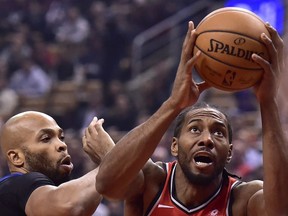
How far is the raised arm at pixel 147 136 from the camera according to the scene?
3947 millimetres

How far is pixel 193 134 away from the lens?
435cm

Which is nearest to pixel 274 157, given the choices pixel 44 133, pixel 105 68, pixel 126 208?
pixel 126 208

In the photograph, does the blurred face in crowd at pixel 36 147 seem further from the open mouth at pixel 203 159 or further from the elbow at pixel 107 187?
the open mouth at pixel 203 159

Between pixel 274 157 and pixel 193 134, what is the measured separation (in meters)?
0.60

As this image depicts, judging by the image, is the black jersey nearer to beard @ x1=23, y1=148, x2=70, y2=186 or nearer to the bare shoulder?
beard @ x1=23, y1=148, x2=70, y2=186

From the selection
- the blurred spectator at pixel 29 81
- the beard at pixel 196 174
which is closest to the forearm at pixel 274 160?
the beard at pixel 196 174

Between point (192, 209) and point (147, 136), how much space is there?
1.96ft

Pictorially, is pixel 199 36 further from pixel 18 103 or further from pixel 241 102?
pixel 18 103

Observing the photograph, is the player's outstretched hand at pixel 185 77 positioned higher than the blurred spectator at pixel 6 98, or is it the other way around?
the player's outstretched hand at pixel 185 77

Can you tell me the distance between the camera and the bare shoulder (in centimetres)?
422

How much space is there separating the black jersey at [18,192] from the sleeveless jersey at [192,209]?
0.67 m

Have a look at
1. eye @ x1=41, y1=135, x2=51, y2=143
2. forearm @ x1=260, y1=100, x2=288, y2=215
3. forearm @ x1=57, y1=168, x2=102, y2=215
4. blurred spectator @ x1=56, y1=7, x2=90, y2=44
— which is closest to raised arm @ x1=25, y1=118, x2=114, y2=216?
forearm @ x1=57, y1=168, x2=102, y2=215

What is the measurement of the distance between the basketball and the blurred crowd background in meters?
6.96

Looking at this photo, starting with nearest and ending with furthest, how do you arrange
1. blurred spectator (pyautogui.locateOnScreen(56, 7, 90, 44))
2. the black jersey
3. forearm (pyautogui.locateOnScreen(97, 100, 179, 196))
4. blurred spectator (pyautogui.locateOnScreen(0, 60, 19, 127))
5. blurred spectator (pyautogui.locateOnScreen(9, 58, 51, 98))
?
forearm (pyautogui.locateOnScreen(97, 100, 179, 196))
the black jersey
blurred spectator (pyautogui.locateOnScreen(0, 60, 19, 127))
blurred spectator (pyautogui.locateOnScreen(9, 58, 51, 98))
blurred spectator (pyautogui.locateOnScreen(56, 7, 90, 44))
